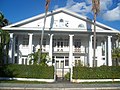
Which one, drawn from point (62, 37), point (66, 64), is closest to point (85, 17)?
point (62, 37)

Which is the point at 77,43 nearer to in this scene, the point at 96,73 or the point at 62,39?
the point at 62,39

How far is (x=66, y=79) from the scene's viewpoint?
2783cm

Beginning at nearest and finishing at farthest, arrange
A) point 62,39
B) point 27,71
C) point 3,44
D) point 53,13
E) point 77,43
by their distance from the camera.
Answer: point 27,71, point 3,44, point 53,13, point 62,39, point 77,43

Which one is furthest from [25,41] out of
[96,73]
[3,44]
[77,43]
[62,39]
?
[96,73]

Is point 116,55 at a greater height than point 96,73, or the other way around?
point 116,55

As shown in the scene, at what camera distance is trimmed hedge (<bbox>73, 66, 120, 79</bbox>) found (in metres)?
25.9

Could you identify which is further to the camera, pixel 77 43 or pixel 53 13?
pixel 77 43

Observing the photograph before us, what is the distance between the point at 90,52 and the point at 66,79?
10156 mm

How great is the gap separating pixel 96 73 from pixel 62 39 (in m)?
13.7

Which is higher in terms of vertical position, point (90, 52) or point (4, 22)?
point (4, 22)

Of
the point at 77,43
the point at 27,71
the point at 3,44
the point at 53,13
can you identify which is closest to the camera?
the point at 27,71

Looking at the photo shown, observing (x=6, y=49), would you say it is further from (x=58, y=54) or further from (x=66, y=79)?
(x=66, y=79)

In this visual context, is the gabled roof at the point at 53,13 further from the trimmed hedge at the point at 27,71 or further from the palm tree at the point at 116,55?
the trimmed hedge at the point at 27,71

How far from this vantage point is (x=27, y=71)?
2608 centimetres
